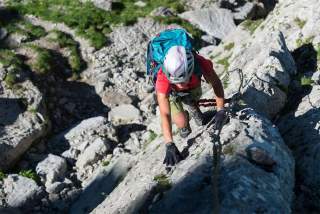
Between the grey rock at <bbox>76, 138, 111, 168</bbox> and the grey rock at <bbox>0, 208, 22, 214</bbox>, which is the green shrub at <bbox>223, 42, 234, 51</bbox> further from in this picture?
the grey rock at <bbox>0, 208, 22, 214</bbox>

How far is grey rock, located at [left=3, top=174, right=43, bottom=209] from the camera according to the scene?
11.8m

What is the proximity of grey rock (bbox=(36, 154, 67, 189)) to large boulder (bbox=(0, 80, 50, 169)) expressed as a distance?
0.73 metres

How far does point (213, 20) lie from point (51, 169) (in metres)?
9.57

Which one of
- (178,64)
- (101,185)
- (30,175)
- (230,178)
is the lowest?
(101,185)

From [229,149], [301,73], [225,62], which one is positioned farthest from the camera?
[225,62]

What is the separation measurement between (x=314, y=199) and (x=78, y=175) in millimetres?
6831

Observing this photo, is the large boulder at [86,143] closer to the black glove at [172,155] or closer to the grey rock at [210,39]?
the black glove at [172,155]

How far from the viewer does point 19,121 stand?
1409 cm

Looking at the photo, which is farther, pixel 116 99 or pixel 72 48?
pixel 72 48

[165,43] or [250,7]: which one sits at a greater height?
[165,43]

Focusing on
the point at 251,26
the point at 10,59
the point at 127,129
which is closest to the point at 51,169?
the point at 127,129

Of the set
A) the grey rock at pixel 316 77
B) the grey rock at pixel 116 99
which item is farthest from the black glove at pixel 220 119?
the grey rock at pixel 116 99

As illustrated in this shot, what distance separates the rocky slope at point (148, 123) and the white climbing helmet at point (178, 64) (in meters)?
1.01

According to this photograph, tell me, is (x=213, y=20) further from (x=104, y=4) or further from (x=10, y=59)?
(x=10, y=59)
